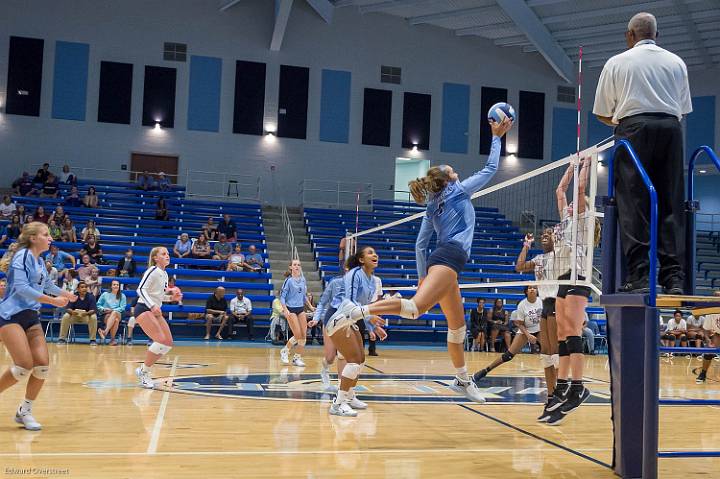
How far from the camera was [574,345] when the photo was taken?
6090mm

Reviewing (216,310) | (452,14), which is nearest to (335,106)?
(452,14)

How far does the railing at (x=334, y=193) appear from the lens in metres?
25.0

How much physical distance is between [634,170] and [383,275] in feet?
48.3

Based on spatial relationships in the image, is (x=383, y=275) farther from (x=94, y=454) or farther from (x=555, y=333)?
(x=94, y=454)

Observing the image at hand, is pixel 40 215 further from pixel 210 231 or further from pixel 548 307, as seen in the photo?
pixel 548 307

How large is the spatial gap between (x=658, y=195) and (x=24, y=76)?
75.8 ft

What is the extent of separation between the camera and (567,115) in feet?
89.4

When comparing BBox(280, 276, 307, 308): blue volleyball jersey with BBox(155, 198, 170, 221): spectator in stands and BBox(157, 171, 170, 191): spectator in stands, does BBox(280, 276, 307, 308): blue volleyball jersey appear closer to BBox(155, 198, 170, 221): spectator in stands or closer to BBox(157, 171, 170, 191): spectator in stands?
BBox(155, 198, 170, 221): spectator in stands

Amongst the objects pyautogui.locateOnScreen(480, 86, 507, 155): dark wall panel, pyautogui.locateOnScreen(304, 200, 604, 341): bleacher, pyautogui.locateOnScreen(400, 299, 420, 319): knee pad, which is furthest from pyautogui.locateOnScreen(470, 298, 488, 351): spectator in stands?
pyautogui.locateOnScreen(400, 299, 420, 319): knee pad

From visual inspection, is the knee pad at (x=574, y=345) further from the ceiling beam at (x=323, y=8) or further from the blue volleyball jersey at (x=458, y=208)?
the ceiling beam at (x=323, y=8)

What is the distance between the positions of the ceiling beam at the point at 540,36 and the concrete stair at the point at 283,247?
30.8 feet

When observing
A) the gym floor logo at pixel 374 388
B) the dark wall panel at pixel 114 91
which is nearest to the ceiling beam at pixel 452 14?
the dark wall panel at pixel 114 91

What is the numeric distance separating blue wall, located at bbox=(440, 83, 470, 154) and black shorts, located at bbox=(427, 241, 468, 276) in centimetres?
2096

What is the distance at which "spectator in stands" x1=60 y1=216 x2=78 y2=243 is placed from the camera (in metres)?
18.1
